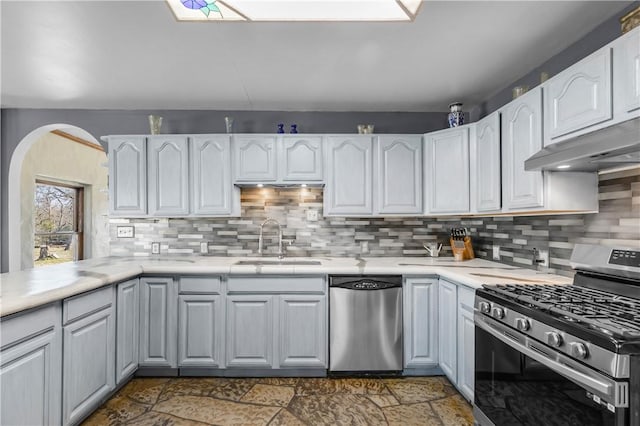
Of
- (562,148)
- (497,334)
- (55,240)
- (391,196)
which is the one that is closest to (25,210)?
(55,240)

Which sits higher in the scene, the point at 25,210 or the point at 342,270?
the point at 25,210

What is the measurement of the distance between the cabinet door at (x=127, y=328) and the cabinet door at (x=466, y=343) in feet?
7.87

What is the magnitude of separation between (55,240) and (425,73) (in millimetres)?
5314

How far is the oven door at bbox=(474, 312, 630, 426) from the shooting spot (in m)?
1.20

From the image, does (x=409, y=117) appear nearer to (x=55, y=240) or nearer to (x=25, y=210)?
(x=25, y=210)

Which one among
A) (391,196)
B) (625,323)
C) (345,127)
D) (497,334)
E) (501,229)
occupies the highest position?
(345,127)

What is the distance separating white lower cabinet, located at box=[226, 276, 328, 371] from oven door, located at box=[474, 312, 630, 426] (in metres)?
1.24

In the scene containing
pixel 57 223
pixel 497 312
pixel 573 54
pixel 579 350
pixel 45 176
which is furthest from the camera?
pixel 57 223

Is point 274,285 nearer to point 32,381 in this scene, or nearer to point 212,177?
point 212,177

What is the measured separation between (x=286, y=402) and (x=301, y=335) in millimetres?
500

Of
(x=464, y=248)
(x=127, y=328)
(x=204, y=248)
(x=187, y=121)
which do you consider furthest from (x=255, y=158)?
(x=464, y=248)

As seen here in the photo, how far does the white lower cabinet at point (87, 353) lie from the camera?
6.31 feet

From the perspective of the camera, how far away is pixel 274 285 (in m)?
2.81

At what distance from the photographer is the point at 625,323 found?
127 cm
